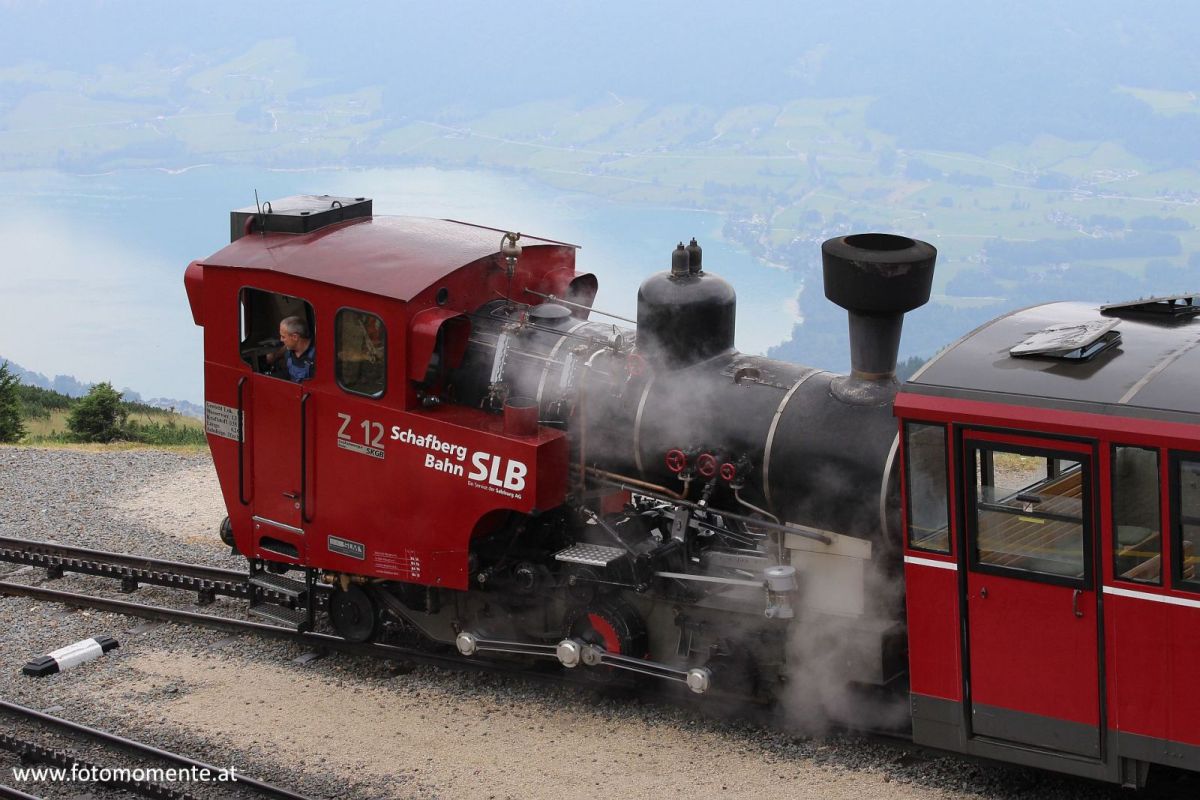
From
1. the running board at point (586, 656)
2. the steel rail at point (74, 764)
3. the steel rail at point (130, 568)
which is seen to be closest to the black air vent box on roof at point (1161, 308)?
the running board at point (586, 656)

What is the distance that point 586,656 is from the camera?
29.5ft

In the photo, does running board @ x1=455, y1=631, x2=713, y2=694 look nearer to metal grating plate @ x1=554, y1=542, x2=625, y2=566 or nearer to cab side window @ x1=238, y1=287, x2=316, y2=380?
metal grating plate @ x1=554, y1=542, x2=625, y2=566

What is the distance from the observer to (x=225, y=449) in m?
10.5

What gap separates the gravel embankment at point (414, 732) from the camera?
812 centimetres

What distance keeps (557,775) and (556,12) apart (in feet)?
489

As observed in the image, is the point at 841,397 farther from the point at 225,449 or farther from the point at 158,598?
the point at 158,598

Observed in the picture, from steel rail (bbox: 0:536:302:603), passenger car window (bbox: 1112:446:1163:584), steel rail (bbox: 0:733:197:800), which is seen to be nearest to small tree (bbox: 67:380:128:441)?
steel rail (bbox: 0:536:302:603)

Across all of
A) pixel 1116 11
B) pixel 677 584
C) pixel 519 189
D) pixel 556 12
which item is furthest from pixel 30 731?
pixel 556 12

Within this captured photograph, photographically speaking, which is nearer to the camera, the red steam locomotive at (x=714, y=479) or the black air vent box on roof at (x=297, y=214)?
the red steam locomotive at (x=714, y=479)

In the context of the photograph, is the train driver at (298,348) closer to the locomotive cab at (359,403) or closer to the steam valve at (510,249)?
the locomotive cab at (359,403)

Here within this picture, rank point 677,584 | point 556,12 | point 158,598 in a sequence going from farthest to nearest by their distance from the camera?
point 556,12
point 158,598
point 677,584

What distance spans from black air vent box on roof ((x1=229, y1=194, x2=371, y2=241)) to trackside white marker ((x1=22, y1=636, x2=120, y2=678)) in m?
3.61

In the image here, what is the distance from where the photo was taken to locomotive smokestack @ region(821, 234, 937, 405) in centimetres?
779
